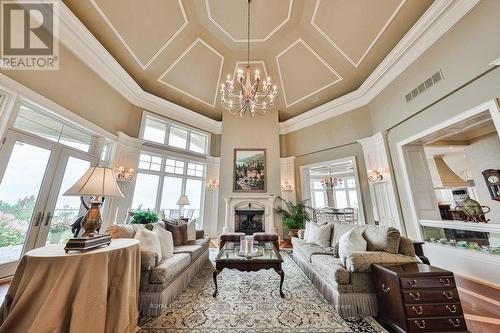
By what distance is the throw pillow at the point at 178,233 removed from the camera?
3447 mm

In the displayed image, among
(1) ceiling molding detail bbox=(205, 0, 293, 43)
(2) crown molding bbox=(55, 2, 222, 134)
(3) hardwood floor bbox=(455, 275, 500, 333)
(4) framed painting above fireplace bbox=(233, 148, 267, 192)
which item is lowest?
(3) hardwood floor bbox=(455, 275, 500, 333)

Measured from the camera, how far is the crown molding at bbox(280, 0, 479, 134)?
10.7 ft

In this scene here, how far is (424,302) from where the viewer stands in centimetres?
176

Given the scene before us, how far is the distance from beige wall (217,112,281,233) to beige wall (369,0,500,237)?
3630mm

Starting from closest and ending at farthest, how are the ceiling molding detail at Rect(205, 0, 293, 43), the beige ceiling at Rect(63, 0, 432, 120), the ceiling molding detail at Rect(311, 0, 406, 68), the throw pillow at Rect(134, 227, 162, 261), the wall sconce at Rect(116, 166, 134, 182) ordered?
the throw pillow at Rect(134, 227, 162, 261)
the ceiling molding detail at Rect(311, 0, 406, 68)
the beige ceiling at Rect(63, 0, 432, 120)
the ceiling molding detail at Rect(205, 0, 293, 43)
the wall sconce at Rect(116, 166, 134, 182)

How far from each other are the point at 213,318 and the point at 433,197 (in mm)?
5299

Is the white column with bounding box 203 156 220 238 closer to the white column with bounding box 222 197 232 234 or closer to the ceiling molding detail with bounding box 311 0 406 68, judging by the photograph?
the white column with bounding box 222 197 232 234

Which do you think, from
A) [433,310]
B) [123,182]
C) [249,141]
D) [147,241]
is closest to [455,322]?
[433,310]

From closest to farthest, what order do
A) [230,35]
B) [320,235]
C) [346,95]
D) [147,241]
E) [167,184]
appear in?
1. [147,241]
2. [320,235]
3. [230,35]
4. [346,95]
5. [167,184]

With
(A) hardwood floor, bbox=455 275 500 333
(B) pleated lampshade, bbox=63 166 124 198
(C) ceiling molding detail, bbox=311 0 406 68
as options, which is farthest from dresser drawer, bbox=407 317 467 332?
(C) ceiling molding detail, bbox=311 0 406 68

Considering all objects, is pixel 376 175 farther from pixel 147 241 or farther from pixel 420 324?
pixel 147 241

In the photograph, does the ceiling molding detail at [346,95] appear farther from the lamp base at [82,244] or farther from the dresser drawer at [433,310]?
the dresser drawer at [433,310]

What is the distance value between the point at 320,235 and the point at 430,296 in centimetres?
182

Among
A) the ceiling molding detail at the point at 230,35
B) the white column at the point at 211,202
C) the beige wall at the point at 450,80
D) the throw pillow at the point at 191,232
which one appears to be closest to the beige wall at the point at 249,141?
the white column at the point at 211,202
